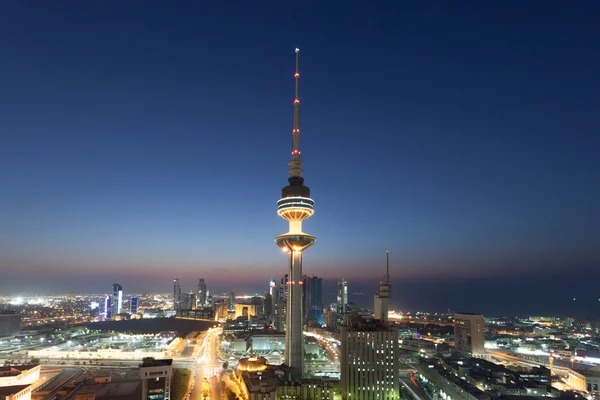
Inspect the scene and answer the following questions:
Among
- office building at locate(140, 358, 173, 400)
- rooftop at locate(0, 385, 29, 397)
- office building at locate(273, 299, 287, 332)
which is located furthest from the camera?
office building at locate(273, 299, 287, 332)

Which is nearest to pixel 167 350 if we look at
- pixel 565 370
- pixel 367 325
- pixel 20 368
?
pixel 20 368

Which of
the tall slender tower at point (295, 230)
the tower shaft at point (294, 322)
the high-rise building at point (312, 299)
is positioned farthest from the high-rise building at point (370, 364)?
the high-rise building at point (312, 299)

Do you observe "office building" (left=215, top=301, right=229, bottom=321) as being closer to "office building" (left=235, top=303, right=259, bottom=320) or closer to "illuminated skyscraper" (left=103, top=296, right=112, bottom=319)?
"office building" (left=235, top=303, right=259, bottom=320)

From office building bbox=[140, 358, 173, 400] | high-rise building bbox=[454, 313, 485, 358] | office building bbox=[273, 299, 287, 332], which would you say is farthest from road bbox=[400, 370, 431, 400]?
office building bbox=[273, 299, 287, 332]

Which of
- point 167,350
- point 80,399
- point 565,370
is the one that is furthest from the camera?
point 167,350

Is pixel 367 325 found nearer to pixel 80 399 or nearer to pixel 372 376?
pixel 372 376

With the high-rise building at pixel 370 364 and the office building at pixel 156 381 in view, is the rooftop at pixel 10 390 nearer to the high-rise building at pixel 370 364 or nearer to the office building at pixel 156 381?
the office building at pixel 156 381
